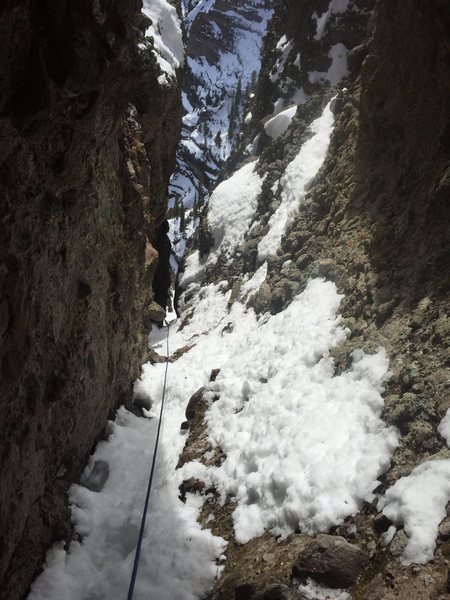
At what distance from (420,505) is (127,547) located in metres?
4.19

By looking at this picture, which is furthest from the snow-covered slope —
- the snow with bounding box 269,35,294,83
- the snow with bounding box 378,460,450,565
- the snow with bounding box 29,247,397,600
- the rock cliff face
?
the snow with bounding box 378,460,450,565

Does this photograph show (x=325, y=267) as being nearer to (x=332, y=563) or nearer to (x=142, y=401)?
(x=142, y=401)

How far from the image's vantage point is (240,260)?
20.1m

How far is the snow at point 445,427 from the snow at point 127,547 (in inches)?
137

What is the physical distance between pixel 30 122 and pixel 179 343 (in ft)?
47.1

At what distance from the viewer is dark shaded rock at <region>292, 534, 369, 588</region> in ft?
16.4

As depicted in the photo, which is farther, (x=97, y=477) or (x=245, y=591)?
(x=97, y=477)

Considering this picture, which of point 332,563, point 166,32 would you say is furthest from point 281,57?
point 332,563

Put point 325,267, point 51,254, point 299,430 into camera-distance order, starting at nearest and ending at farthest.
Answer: point 51,254
point 299,430
point 325,267

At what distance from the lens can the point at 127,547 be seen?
6.62m

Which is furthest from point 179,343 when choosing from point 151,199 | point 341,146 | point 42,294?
point 42,294

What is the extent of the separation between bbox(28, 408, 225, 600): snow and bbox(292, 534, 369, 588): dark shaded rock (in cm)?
154

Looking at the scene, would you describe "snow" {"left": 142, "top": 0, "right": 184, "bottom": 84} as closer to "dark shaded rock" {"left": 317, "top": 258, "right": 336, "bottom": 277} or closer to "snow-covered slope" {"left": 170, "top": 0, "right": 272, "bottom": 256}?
"dark shaded rock" {"left": 317, "top": 258, "right": 336, "bottom": 277}

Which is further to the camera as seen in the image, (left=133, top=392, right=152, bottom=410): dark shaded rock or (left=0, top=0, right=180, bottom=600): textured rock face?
(left=133, top=392, right=152, bottom=410): dark shaded rock
